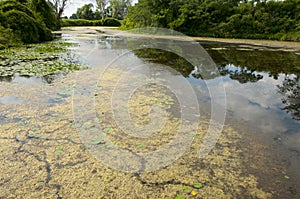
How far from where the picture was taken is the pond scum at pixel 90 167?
1778 millimetres

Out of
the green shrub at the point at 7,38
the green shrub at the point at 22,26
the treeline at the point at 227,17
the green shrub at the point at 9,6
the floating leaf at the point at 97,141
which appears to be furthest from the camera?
the treeline at the point at 227,17

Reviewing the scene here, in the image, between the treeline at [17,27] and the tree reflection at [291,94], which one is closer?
the tree reflection at [291,94]

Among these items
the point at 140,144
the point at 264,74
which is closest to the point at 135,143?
the point at 140,144

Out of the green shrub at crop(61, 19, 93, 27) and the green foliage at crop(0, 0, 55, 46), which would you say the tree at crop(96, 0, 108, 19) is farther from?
the green foliage at crop(0, 0, 55, 46)

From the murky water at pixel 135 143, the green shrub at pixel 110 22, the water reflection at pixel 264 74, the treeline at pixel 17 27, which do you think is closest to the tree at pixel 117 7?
the green shrub at pixel 110 22

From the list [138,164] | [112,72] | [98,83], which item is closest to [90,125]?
[138,164]

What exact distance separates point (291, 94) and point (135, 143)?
3.84m

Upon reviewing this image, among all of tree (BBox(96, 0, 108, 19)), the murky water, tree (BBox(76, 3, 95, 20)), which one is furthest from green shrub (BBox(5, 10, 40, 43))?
tree (BBox(96, 0, 108, 19))

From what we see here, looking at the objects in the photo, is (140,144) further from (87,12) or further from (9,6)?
(87,12)

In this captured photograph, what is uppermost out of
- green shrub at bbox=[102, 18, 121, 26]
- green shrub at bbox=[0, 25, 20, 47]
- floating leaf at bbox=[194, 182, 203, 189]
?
green shrub at bbox=[102, 18, 121, 26]

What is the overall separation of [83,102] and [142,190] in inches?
84.9

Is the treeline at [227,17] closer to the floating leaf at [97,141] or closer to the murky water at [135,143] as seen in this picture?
the murky water at [135,143]

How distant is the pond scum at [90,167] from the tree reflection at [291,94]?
162cm

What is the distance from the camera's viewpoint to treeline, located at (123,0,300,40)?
18.1 meters
